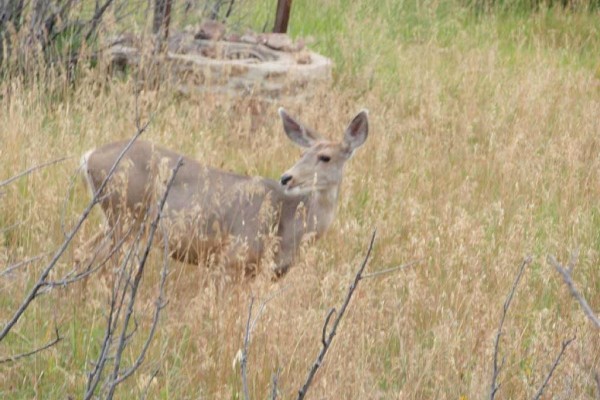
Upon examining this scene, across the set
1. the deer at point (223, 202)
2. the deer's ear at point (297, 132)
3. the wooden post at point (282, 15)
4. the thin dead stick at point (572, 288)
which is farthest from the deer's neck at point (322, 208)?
the thin dead stick at point (572, 288)

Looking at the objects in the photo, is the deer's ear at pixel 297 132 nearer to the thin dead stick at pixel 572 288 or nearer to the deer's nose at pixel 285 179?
the deer's nose at pixel 285 179

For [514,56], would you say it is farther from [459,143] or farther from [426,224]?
[426,224]

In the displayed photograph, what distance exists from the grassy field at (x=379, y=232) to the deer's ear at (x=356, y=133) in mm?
424

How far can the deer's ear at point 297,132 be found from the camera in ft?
20.3

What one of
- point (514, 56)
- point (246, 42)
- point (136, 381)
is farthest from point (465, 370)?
point (514, 56)

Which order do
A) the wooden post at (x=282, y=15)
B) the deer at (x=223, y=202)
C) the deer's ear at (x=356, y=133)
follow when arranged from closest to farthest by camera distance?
the deer at (x=223, y=202) < the deer's ear at (x=356, y=133) < the wooden post at (x=282, y=15)

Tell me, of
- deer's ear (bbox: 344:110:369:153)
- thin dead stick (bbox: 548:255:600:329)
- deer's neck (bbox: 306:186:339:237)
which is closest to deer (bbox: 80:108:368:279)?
deer's neck (bbox: 306:186:339:237)

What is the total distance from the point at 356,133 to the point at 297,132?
0.32m

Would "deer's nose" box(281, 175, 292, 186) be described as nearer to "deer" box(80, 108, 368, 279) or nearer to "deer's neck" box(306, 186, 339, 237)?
"deer" box(80, 108, 368, 279)

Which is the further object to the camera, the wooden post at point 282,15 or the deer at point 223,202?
the wooden post at point 282,15

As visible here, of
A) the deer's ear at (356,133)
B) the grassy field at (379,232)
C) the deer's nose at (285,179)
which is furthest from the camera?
the deer's ear at (356,133)

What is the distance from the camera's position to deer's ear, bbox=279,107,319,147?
6201 mm

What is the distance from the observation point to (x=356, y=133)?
20.2 ft

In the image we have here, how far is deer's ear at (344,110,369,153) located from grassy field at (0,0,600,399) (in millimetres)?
424
